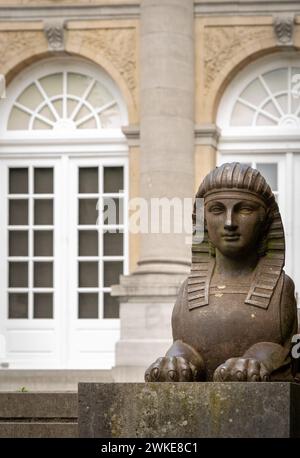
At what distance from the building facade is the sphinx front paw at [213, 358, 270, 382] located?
12.7 meters

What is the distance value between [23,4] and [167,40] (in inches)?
92.7

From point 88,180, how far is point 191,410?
1408cm

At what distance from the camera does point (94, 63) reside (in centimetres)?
2330

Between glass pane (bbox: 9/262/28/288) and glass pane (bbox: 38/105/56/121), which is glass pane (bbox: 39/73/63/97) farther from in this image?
glass pane (bbox: 9/262/28/288)

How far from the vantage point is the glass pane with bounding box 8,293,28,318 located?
23.2 m

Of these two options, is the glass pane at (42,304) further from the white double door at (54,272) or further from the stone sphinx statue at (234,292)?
the stone sphinx statue at (234,292)

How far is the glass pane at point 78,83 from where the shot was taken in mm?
23531

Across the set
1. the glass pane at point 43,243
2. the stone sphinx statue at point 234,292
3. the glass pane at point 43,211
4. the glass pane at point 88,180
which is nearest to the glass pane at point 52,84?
the glass pane at point 88,180

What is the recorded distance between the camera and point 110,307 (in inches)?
907

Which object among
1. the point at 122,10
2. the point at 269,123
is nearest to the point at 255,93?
the point at 269,123

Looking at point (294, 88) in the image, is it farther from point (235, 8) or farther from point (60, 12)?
point (60, 12)

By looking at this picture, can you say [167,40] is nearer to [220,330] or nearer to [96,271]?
[96,271]

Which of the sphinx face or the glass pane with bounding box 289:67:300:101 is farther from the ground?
the glass pane with bounding box 289:67:300:101

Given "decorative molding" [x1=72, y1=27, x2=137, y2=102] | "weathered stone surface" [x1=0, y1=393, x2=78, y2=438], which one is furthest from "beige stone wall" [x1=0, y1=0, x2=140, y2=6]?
"weathered stone surface" [x1=0, y1=393, x2=78, y2=438]
